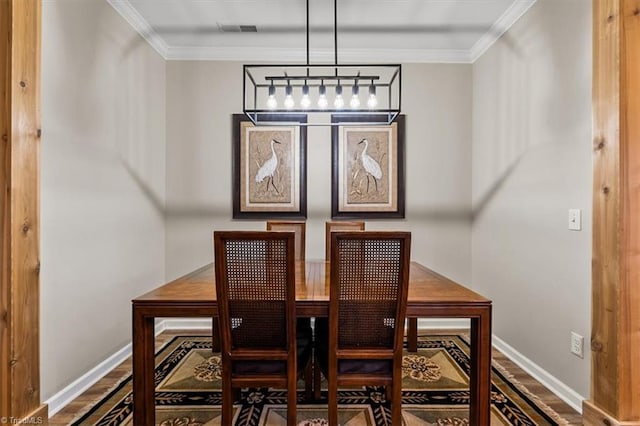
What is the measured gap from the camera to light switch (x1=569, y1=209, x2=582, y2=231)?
2196mm

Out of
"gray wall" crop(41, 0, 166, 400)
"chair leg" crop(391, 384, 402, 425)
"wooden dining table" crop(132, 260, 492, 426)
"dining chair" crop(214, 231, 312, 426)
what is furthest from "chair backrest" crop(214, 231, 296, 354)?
"gray wall" crop(41, 0, 166, 400)

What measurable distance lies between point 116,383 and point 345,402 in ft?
5.15

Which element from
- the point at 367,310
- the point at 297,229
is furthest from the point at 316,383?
the point at 297,229

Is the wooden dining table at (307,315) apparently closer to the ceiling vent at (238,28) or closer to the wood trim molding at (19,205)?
the wood trim molding at (19,205)

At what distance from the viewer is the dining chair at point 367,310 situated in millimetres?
1669

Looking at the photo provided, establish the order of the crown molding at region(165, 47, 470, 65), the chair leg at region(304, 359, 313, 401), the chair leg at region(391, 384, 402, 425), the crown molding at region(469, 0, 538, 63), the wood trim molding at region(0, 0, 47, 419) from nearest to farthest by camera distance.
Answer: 1. the wood trim molding at region(0, 0, 47, 419)
2. the chair leg at region(391, 384, 402, 425)
3. the chair leg at region(304, 359, 313, 401)
4. the crown molding at region(469, 0, 538, 63)
5. the crown molding at region(165, 47, 470, 65)

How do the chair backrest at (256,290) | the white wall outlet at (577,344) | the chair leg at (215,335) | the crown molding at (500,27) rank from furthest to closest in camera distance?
the chair leg at (215,335) < the crown molding at (500,27) < the white wall outlet at (577,344) < the chair backrest at (256,290)

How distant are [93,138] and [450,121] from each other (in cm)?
311

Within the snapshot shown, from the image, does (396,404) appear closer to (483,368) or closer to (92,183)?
(483,368)

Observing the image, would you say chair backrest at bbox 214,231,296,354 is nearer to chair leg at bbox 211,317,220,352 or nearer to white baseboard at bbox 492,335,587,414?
chair leg at bbox 211,317,220,352

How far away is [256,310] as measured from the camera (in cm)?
172

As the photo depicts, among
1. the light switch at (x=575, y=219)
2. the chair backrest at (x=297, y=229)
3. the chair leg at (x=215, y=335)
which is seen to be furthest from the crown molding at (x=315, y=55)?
the chair leg at (x=215, y=335)

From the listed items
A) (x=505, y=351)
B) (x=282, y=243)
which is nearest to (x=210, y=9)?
(x=282, y=243)

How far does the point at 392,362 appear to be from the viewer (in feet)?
5.81
